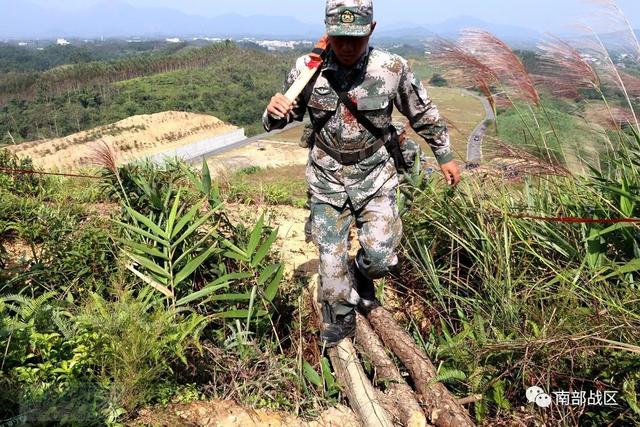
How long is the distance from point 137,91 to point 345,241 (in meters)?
70.5

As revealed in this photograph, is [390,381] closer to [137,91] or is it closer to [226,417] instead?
[226,417]

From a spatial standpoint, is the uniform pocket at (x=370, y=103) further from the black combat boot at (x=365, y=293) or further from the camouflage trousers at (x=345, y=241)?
the black combat boot at (x=365, y=293)

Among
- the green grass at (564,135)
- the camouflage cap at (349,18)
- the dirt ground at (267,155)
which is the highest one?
the camouflage cap at (349,18)

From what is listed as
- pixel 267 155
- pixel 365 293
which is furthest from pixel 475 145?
pixel 267 155

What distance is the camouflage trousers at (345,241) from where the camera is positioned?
Answer: 2.53m

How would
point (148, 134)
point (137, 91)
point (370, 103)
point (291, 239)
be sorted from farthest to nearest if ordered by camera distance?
point (137, 91)
point (148, 134)
point (291, 239)
point (370, 103)

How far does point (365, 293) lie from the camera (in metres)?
2.78

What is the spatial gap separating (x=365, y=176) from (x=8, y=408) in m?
1.82

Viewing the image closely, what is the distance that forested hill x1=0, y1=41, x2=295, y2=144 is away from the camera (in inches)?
2109

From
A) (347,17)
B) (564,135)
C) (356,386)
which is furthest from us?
(564,135)

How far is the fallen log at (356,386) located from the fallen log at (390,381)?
60mm

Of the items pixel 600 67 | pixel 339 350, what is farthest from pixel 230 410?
pixel 600 67

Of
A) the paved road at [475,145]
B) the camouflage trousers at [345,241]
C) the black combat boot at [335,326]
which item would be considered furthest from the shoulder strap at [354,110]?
the black combat boot at [335,326]

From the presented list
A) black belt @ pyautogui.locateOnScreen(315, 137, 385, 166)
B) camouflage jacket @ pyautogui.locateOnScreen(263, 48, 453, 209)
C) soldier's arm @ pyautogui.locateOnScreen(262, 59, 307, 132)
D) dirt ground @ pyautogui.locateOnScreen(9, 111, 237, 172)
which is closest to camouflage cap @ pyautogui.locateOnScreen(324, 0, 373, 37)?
camouflage jacket @ pyautogui.locateOnScreen(263, 48, 453, 209)
